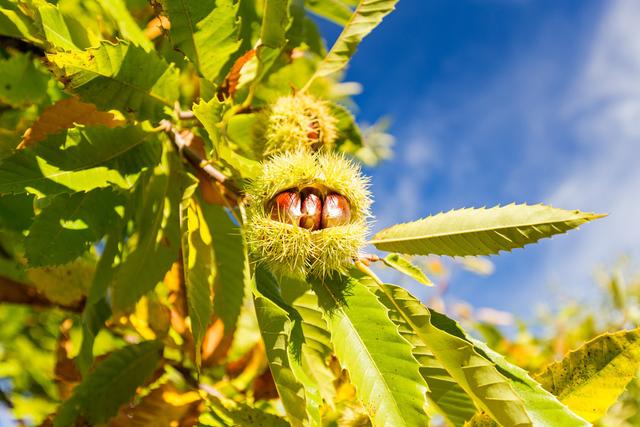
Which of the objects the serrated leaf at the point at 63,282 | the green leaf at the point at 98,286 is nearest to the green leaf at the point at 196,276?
the green leaf at the point at 98,286

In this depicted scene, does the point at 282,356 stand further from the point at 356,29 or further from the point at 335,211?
the point at 356,29

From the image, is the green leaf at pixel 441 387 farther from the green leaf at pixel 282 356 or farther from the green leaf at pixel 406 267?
the green leaf at pixel 282 356

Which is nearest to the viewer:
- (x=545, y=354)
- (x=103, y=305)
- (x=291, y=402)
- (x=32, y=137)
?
(x=291, y=402)

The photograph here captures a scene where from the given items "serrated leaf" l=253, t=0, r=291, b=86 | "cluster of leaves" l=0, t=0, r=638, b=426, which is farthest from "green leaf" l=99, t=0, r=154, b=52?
"serrated leaf" l=253, t=0, r=291, b=86

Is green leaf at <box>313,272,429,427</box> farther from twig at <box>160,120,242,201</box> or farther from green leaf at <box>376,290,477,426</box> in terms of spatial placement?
twig at <box>160,120,242,201</box>

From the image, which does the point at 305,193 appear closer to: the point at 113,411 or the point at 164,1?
the point at 164,1

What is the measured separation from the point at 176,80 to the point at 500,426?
3.27 feet

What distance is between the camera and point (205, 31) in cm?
118

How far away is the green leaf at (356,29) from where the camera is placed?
1.36 metres

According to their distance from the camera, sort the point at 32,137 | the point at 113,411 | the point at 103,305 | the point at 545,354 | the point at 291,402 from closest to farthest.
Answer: the point at 291,402 → the point at 32,137 → the point at 113,411 → the point at 103,305 → the point at 545,354

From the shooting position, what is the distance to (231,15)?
1.18 m

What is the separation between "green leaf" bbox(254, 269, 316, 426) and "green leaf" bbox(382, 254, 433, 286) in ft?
1.18

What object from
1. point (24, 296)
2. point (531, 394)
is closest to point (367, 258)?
point (531, 394)

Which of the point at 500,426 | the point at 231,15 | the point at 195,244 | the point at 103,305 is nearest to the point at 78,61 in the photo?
the point at 231,15
